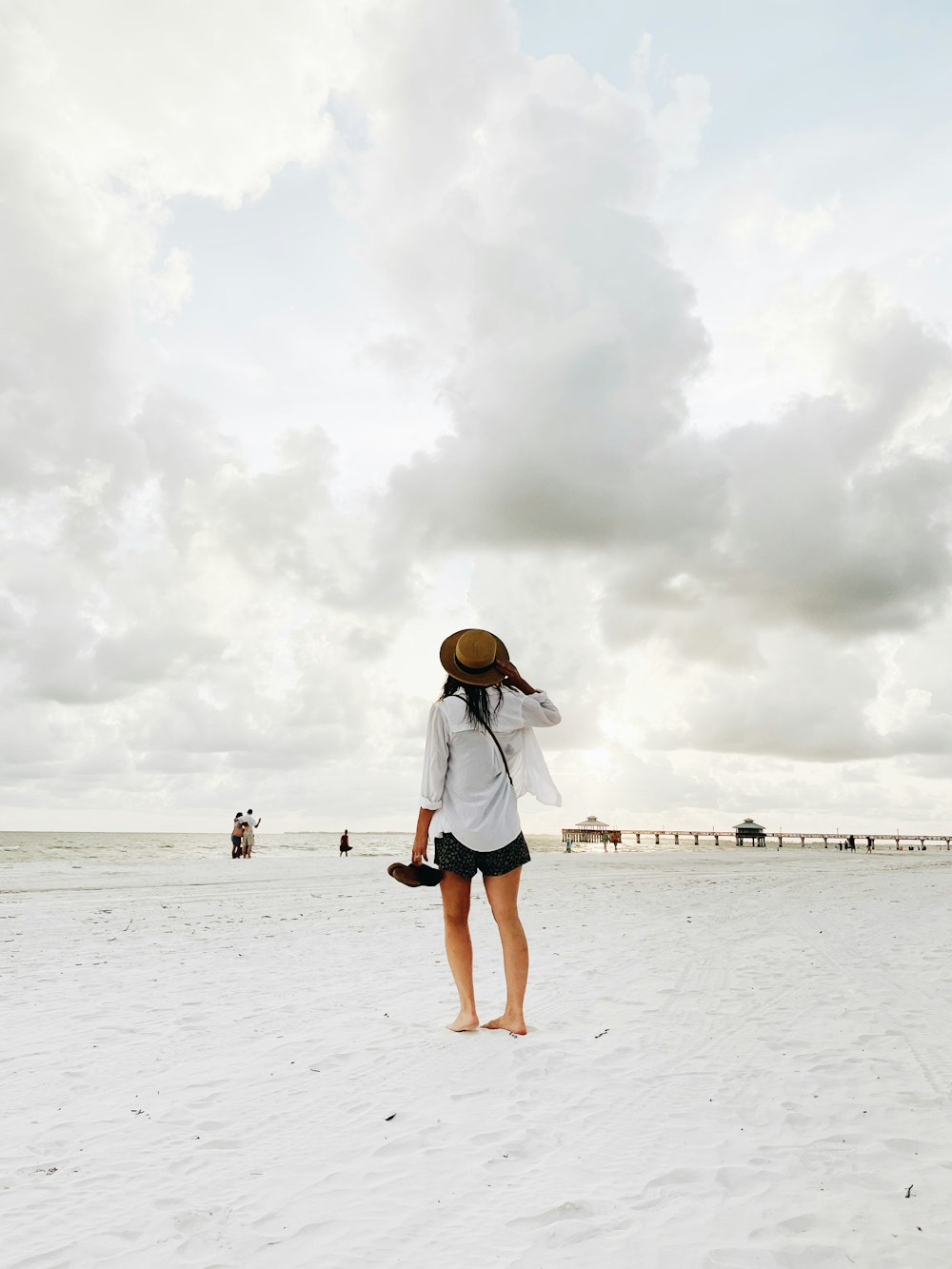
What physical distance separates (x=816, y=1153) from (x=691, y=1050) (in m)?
1.46

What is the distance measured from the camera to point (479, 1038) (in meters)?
4.71

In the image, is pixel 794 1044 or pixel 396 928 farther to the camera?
pixel 396 928

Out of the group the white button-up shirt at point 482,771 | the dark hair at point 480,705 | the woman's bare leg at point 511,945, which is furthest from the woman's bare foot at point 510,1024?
the dark hair at point 480,705

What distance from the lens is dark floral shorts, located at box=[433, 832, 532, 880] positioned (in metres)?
4.73

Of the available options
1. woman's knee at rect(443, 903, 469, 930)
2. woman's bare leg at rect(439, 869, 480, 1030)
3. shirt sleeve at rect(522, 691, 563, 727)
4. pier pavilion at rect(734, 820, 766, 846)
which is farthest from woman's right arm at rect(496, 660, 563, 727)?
pier pavilion at rect(734, 820, 766, 846)

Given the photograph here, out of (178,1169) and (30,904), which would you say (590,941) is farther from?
(30,904)

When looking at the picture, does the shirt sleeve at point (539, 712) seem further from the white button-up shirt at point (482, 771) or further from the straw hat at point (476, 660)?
the straw hat at point (476, 660)

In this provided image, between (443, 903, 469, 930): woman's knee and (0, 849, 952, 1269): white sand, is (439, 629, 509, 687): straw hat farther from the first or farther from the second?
(0, 849, 952, 1269): white sand

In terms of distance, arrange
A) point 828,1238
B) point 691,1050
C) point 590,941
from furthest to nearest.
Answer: point 590,941 → point 691,1050 → point 828,1238

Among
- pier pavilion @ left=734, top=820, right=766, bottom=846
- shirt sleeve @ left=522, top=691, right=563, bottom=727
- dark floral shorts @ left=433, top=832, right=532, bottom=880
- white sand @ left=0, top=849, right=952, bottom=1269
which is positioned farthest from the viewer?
pier pavilion @ left=734, top=820, right=766, bottom=846

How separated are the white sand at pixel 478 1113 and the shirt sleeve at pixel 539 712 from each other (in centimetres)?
181

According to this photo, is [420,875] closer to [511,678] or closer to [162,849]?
[511,678]

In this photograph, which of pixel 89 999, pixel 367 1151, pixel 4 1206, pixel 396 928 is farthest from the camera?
pixel 396 928

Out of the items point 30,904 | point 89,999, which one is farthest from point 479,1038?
point 30,904
